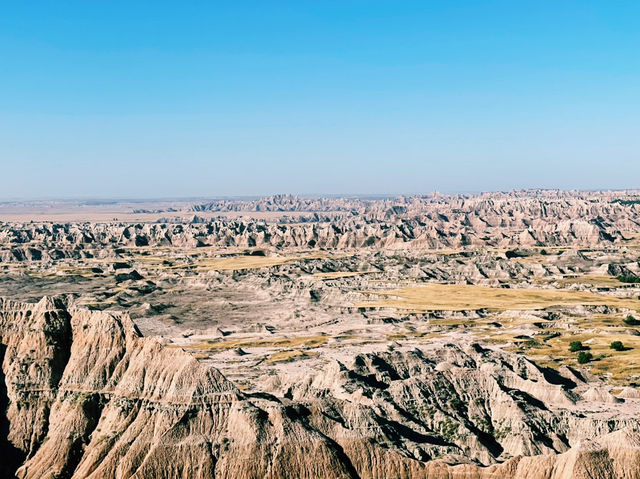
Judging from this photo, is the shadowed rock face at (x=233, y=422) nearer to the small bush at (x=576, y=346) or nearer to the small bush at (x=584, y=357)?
the small bush at (x=584, y=357)

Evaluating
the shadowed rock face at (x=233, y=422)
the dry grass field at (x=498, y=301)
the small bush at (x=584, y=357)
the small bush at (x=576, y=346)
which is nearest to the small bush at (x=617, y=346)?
the small bush at (x=576, y=346)

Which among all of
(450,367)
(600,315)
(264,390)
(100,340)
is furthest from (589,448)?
(600,315)

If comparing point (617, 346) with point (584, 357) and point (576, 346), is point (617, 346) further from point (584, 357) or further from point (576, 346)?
point (584, 357)

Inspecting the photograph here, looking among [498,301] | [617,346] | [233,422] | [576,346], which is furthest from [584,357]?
[233,422]

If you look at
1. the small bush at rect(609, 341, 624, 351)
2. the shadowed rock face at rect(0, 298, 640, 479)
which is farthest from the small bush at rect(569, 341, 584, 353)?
the shadowed rock face at rect(0, 298, 640, 479)

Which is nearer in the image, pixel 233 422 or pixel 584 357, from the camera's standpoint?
pixel 233 422

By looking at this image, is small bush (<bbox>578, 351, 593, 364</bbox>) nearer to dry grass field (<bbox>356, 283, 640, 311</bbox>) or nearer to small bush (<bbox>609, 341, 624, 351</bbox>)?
small bush (<bbox>609, 341, 624, 351</bbox>)

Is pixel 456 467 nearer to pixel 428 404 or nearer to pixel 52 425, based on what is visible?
pixel 428 404

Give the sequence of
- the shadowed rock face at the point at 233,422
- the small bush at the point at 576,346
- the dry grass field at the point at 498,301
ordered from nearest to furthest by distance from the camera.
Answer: the shadowed rock face at the point at 233,422
the small bush at the point at 576,346
the dry grass field at the point at 498,301
